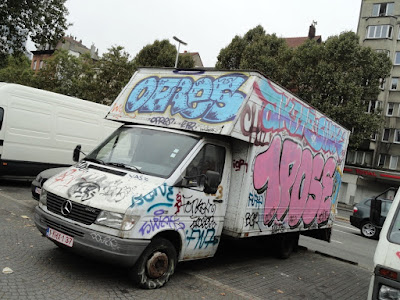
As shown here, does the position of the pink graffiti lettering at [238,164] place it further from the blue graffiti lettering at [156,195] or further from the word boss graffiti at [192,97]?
the blue graffiti lettering at [156,195]

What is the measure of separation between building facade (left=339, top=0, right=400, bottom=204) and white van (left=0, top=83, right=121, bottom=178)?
98.2 feet

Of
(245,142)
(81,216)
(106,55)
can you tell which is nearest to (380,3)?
(106,55)

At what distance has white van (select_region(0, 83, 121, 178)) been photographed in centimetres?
1056

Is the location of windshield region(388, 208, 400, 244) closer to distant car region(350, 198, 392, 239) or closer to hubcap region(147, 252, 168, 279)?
hubcap region(147, 252, 168, 279)

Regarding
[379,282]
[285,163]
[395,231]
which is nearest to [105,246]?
[379,282]

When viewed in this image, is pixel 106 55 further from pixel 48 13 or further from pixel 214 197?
pixel 214 197

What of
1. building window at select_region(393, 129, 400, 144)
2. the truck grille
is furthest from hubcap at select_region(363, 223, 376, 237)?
building window at select_region(393, 129, 400, 144)

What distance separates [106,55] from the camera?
28.9 m

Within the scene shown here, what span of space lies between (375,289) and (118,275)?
10.1 feet

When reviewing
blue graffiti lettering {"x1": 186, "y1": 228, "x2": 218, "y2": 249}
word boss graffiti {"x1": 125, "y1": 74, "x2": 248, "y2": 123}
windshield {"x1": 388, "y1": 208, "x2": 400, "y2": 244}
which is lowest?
blue graffiti lettering {"x1": 186, "y1": 228, "x2": 218, "y2": 249}

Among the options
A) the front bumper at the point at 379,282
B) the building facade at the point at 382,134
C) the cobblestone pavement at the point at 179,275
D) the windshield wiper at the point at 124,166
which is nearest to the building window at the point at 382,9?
the building facade at the point at 382,134

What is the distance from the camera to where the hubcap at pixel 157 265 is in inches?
185

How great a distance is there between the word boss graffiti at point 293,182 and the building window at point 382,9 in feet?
115

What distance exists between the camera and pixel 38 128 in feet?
36.6
